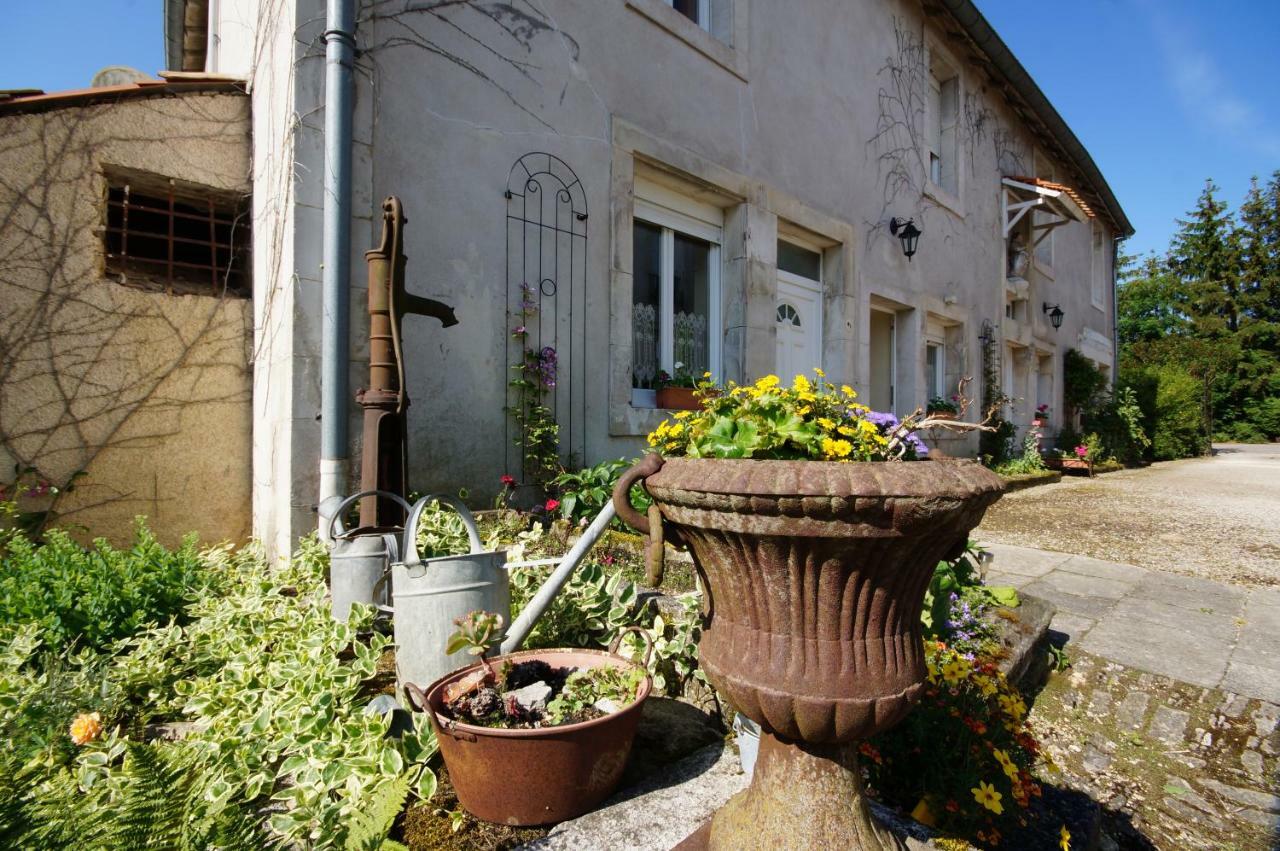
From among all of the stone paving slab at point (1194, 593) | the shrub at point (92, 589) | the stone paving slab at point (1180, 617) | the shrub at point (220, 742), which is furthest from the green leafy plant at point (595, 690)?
the stone paving slab at point (1194, 593)

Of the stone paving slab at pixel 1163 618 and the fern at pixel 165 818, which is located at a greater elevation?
the fern at pixel 165 818

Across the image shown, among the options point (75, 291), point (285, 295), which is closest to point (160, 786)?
point (285, 295)

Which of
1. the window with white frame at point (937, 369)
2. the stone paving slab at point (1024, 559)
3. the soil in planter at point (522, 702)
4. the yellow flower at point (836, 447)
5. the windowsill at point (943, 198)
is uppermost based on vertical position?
the windowsill at point (943, 198)

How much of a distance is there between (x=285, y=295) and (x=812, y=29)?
17.9 feet

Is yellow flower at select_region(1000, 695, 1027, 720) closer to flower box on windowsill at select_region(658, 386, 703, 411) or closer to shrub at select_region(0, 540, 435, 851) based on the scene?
shrub at select_region(0, 540, 435, 851)

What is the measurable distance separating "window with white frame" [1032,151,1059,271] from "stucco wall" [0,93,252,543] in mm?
11522

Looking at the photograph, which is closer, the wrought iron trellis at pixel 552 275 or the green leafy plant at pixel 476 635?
the green leafy plant at pixel 476 635

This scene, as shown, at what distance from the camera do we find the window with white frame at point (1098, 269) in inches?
531

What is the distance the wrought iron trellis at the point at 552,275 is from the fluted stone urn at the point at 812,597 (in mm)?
2699

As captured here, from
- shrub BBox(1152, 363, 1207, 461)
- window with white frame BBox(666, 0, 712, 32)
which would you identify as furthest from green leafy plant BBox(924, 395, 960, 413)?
shrub BBox(1152, 363, 1207, 461)

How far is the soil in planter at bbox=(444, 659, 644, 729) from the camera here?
144 centimetres

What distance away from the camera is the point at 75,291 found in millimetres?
3059

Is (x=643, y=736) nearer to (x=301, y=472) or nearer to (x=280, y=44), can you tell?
(x=301, y=472)

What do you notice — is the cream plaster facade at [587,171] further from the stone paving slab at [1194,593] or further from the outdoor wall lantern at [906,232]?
the stone paving slab at [1194,593]
